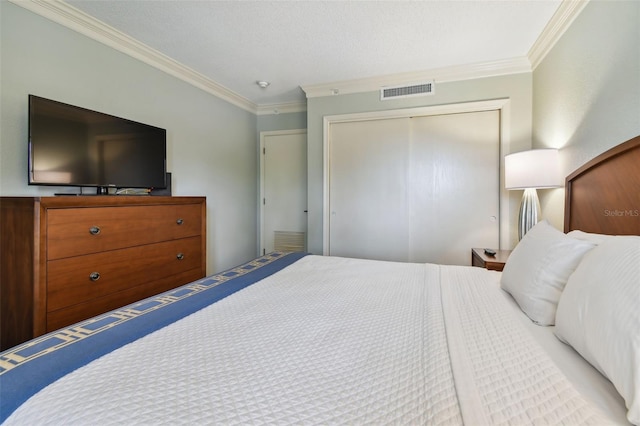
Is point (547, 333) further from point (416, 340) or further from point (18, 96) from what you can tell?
point (18, 96)

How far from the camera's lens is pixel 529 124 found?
2.64 m

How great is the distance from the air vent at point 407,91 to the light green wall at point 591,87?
0.97 m

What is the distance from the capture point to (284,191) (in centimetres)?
400

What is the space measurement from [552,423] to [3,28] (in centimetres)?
299

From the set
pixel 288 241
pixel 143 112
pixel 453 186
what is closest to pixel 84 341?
pixel 143 112

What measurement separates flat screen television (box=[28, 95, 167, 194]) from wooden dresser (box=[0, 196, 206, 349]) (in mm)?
309

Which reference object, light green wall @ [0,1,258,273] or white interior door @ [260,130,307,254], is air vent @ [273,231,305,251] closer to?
white interior door @ [260,130,307,254]

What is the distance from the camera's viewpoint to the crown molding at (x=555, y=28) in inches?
70.6

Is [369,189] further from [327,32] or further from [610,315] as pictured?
[610,315]

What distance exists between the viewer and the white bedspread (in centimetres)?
55

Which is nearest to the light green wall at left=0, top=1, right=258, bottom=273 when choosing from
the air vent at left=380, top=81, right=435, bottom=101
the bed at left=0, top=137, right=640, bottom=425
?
the bed at left=0, top=137, right=640, bottom=425

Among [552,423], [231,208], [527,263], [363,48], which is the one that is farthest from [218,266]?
[552,423]

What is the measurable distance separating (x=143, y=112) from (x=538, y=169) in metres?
3.25

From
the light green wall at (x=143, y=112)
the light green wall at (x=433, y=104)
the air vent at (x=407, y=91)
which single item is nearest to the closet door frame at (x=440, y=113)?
the light green wall at (x=433, y=104)
